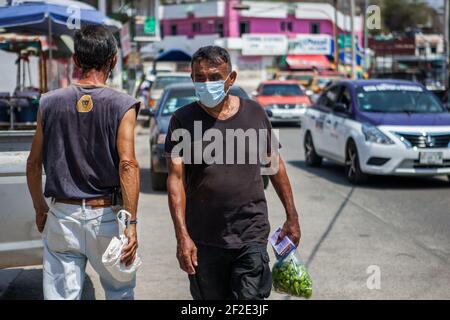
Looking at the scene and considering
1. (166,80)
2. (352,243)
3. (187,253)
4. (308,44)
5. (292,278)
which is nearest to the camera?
(187,253)

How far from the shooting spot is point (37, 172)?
3.93 meters

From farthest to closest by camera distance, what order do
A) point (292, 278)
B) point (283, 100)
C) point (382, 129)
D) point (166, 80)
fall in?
1. point (166, 80)
2. point (283, 100)
3. point (382, 129)
4. point (292, 278)

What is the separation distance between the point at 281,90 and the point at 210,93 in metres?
21.0

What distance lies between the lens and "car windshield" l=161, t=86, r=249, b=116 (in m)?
11.9

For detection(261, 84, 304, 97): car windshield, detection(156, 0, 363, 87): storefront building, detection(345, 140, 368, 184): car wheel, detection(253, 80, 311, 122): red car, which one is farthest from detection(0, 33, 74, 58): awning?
detection(156, 0, 363, 87): storefront building

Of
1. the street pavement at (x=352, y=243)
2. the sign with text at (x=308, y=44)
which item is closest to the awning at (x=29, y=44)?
the street pavement at (x=352, y=243)

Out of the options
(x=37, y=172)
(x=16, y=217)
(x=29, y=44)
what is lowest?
(x=16, y=217)

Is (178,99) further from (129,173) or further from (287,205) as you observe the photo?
(129,173)

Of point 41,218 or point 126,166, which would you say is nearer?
point 126,166

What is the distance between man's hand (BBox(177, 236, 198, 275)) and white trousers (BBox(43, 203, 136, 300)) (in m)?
0.31

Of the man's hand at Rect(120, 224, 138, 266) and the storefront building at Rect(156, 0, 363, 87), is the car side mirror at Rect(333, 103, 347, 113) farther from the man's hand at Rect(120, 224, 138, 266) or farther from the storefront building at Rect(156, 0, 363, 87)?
the storefront building at Rect(156, 0, 363, 87)

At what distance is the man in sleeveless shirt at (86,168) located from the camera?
3756mm

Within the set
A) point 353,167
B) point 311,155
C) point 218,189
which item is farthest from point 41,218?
point 311,155
